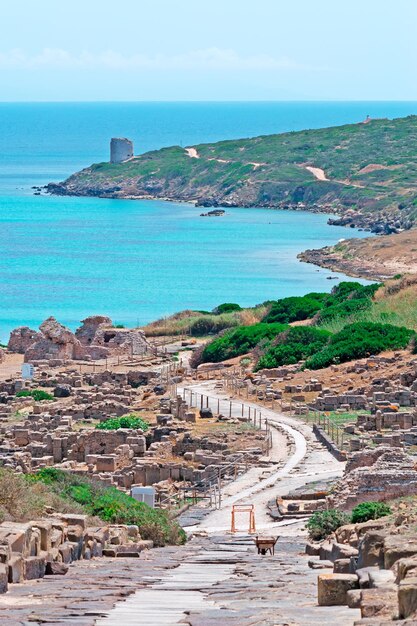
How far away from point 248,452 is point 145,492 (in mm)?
5941

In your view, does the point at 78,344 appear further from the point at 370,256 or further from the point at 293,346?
the point at 370,256

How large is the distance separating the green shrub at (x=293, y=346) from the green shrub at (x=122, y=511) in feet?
73.6

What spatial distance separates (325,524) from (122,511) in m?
2.85

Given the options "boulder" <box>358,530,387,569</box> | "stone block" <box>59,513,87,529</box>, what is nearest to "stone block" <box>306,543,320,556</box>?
"stone block" <box>59,513,87,529</box>

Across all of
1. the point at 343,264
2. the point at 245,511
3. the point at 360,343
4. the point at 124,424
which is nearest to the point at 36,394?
the point at 124,424

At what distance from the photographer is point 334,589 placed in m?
10.3

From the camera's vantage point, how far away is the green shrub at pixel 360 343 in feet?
145

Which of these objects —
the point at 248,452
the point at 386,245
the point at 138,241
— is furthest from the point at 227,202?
the point at 248,452

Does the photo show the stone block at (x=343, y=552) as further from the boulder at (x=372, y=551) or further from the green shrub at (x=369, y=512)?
the green shrub at (x=369, y=512)

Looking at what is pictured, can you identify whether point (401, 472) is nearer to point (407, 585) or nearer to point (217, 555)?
point (217, 555)

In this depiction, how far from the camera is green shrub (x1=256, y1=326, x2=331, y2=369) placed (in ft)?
152

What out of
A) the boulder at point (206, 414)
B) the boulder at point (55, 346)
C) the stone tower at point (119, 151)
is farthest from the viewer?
the stone tower at point (119, 151)

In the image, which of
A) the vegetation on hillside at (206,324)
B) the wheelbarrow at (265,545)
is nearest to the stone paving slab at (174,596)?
A: the wheelbarrow at (265,545)

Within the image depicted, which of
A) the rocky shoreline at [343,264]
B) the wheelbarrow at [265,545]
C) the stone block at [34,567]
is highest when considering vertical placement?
the stone block at [34,567]
